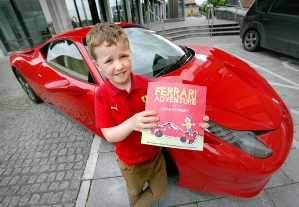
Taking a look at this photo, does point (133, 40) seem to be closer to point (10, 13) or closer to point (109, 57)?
point (109, 57)

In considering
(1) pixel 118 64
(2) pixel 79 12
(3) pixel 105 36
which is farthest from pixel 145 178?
(2) pixel 79 12

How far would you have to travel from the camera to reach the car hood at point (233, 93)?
1346 mm

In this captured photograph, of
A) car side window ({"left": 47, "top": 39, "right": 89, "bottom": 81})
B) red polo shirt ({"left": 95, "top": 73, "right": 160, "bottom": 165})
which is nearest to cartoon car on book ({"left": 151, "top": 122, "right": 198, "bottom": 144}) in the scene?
red polo shirt ({"left": 95, "top": 73, "right": 160, "bottom": 165})

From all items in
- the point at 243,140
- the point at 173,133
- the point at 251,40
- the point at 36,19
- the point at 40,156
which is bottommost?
the point at 40,156

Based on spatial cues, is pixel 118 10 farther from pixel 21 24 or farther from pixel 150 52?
pixel 150 52

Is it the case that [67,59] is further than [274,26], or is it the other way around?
[274,26]

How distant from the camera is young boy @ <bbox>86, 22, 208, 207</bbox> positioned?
2.82 ft

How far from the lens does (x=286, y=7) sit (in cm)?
424

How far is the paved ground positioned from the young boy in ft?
2.35

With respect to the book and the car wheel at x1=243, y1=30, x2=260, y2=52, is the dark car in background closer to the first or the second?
the car wheel at x1=243, y1=30, x2=260, y2=52

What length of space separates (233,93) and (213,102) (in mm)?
260

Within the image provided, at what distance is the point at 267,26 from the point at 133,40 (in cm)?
445

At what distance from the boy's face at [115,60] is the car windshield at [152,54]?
0.93 meters

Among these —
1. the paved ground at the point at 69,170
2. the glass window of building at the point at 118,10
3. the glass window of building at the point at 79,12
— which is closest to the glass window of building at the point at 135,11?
the glass window of building at the point at 118,10
